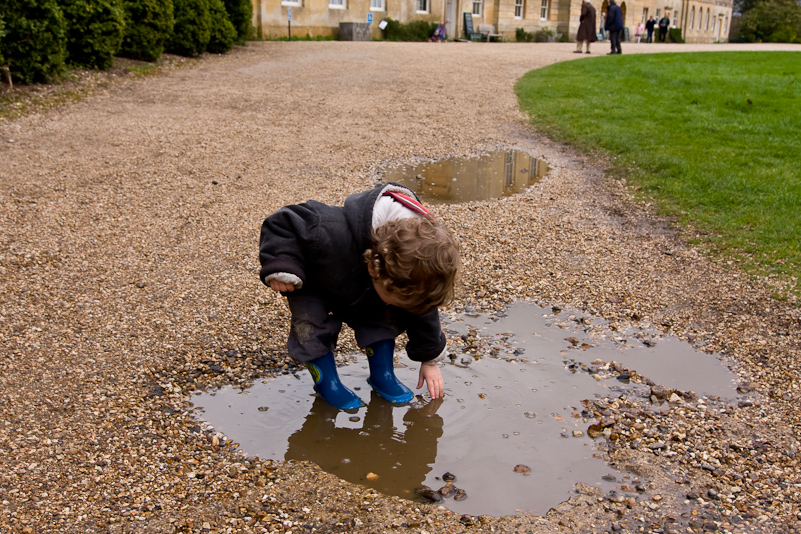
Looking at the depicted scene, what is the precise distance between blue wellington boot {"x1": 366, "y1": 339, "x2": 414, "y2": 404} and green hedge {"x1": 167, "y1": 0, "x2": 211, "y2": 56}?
12.4 metres

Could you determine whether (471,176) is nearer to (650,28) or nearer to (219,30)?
(219,30)

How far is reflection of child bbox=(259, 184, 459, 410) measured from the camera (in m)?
2.53

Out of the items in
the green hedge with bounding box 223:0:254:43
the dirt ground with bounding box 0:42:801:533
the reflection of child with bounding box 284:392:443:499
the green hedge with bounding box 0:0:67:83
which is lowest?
the reflection of child with bounding box 284:392:443:499

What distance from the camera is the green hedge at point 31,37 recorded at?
9.12 m

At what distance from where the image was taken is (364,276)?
9.27 ft

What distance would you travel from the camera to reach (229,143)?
8.12m

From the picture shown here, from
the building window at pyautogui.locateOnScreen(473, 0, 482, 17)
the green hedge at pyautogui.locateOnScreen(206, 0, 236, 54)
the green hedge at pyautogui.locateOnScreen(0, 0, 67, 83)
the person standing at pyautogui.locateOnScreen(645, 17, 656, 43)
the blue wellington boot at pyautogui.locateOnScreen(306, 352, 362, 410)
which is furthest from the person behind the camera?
the person standing at pyautogui.locateOnScreen(645, 17, 656, 43)

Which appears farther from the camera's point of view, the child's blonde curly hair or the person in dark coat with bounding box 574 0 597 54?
the person in dark coat with bounding box 574 0 597 54

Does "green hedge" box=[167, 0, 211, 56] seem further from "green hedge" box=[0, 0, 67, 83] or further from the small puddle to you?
the small puddle

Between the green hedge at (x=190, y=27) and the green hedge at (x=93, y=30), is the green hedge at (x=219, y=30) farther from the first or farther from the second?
the green hedge at (x=93, y=30)

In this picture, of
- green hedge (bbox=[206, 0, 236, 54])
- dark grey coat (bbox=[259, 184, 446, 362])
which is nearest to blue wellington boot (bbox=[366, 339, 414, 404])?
dark grey coat (bbox=[259, 184, 446, 362])

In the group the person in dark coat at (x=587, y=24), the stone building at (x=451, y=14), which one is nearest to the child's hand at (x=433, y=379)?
the person in dark coat at (x=587, y=24)

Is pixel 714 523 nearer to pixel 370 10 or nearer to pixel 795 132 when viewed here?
pixel 795 132

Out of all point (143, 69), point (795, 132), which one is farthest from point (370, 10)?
point (795, 132)
